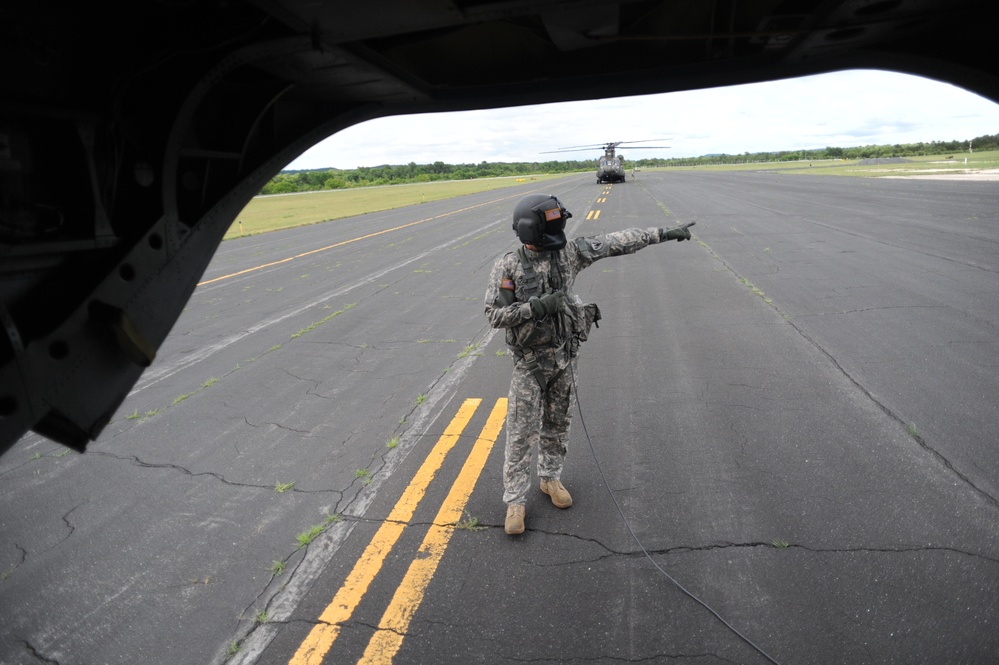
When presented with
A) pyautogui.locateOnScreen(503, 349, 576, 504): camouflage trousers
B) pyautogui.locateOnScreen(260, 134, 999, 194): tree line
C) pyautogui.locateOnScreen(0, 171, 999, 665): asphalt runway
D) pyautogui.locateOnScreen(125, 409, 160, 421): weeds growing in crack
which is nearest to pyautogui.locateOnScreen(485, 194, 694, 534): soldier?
pyautogui.locateOnScreen(503, 349, 576, 504): camouflage trousers

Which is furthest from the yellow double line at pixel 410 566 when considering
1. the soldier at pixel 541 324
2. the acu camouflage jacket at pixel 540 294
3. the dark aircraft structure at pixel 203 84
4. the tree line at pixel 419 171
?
the tree line at pixel 419 171

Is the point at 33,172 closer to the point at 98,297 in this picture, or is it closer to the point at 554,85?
the point at 98,297

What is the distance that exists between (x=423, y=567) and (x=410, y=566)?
0.24 feet

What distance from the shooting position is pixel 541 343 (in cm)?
378

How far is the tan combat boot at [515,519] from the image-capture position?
3.67 metres

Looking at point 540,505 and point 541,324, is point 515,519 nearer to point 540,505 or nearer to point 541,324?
point 540,505

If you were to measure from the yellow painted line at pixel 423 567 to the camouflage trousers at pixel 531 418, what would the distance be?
0.36m

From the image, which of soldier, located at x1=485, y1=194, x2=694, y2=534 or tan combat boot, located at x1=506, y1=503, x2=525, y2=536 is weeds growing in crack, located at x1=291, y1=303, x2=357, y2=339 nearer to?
soldier, located at x1=485, y1=194, x2=694, y2=534

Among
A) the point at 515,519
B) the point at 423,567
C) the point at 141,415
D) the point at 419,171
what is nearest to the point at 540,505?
Result: the point at 515,519

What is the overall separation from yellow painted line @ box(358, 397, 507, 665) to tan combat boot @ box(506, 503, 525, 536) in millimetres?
339

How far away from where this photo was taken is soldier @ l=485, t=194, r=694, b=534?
3.62 m

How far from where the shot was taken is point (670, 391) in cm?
577

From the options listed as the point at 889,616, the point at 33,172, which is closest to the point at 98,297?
the point at 33,172

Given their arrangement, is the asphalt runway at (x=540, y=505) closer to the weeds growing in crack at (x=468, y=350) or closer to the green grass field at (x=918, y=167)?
the weeds growing in crack at (x=468, y=350)
